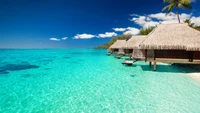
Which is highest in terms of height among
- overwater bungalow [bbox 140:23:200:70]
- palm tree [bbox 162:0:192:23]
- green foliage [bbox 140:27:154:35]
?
palm tree [bbox 162:0:192:23]

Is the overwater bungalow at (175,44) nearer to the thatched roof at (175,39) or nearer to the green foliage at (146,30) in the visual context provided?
the thatched roof at (175,39)

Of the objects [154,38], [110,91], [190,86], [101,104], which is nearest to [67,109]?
[101,104]

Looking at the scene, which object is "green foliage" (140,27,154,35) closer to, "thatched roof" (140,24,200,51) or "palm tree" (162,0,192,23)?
"palm tree" (162,0,192,23)

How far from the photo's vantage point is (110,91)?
657 centimetres

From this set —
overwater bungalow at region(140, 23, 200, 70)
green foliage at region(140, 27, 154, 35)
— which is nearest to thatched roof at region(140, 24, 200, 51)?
overwater bungalow at region(140, 23, 200, 70)

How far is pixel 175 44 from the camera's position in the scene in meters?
9.90

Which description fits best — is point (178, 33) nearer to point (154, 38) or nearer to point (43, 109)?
point (154, 38)

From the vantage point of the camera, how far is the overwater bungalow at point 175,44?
9.76 meters

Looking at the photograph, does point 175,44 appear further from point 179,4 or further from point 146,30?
point 146,30

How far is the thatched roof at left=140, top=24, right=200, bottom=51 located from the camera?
31.7ft

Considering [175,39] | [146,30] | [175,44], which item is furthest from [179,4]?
[146,30]

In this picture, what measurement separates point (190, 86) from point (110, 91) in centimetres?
456

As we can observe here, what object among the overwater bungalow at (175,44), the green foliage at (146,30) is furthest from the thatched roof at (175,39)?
the green foliage at (146,30)

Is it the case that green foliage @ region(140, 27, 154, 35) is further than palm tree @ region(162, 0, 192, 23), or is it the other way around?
green foliage @ region(140, 27, 154, 35)
